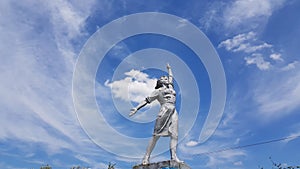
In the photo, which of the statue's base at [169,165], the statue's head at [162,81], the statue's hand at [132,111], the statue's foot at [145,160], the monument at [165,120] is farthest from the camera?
the statue's head at [162,81]

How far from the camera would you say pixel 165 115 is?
10.2 metres

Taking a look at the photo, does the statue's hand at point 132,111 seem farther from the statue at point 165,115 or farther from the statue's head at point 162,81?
the statue's head at point 162,81

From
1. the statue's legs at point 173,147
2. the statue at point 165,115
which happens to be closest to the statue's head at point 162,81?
the statue at point 165,115

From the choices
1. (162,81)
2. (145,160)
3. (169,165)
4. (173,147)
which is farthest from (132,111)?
(169,165)

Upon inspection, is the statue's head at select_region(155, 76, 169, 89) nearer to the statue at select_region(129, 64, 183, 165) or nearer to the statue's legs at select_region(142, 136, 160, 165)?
the statue at select_region(129, 64, 183, 165)

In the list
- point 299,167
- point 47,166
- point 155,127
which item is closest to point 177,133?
point 155,127

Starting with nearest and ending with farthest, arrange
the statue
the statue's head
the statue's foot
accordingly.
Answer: the statue's foot → the statue → the statue's head

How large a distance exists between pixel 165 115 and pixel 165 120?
16cm

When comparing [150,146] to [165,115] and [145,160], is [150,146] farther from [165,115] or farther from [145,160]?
[165,115]

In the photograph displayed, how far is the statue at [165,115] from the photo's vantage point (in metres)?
9.96

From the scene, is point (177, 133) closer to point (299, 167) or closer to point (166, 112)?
point (166, 112)

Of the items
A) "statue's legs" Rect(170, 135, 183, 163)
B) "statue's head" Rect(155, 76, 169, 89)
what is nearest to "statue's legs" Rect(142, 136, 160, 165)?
"statue's legs" Rect(170, 135, 183, 163)

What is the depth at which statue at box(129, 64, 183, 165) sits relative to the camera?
996cm

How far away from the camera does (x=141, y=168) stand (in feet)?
31.8
